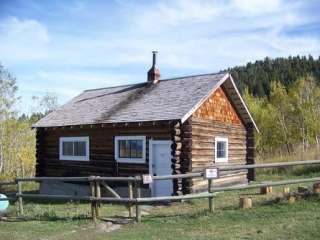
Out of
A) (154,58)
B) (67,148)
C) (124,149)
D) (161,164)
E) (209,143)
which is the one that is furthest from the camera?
(154,58)

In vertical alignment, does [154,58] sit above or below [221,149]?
above

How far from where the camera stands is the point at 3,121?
125 feet

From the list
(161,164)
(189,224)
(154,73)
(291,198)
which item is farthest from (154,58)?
(189,224)

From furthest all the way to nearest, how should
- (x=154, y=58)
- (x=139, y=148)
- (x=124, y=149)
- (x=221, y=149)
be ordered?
(x=154, y=58)
(x=221, y=149)
(x=124, y=149)
(x=139, y=148)

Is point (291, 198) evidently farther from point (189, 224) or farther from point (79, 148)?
point (79, 148)

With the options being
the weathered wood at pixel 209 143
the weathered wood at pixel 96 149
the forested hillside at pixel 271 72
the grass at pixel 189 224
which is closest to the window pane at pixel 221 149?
the weathered wood at pixel 209 143

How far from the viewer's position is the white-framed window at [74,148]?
2116cm

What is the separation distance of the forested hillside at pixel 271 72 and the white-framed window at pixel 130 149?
75.8 m

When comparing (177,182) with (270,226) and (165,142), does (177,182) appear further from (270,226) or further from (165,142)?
(270,226)

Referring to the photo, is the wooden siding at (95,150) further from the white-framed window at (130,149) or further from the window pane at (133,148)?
the window pane at (133,148)

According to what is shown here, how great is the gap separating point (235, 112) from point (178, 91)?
3873mm

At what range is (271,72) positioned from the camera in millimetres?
105812

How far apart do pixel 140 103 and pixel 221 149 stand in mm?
4237

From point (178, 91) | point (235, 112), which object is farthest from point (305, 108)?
point (178, 91)
